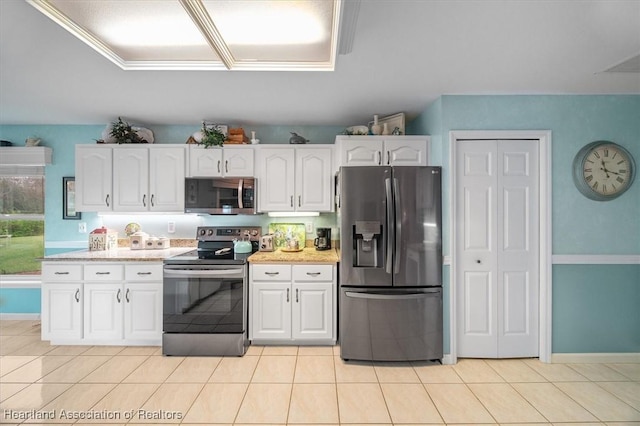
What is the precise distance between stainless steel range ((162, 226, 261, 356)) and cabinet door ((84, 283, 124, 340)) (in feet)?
1.76

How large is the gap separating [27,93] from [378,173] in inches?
130

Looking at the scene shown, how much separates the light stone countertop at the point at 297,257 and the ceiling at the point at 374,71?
1537 millimetres

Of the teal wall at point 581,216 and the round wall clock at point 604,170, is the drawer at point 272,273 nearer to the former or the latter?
the teal wall at point 581,216

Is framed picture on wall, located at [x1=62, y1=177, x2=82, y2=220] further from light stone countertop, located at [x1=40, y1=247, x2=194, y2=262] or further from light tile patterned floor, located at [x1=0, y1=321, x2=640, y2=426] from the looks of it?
light tile patterned floor, located at [x1=0, y1=321, x2=640, y2=426]

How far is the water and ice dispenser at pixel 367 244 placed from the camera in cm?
276

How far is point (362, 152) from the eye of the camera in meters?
3.18

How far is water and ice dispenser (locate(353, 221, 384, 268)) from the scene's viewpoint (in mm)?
2762

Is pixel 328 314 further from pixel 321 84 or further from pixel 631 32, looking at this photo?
pixel 631 32

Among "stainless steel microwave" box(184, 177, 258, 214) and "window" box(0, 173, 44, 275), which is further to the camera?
"window" box(0, 173, 44, 275)

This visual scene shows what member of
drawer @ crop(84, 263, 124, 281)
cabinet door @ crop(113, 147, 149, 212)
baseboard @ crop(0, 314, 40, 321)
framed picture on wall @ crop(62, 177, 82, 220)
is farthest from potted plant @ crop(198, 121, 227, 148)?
baseboard @ crop(0, 314, 40, 321)

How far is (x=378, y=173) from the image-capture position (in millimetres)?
2777

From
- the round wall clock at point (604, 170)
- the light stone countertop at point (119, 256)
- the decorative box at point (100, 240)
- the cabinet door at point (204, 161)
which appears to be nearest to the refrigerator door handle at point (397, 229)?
the round wall clock at point (604, 170)

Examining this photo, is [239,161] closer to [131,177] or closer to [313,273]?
[131,177]

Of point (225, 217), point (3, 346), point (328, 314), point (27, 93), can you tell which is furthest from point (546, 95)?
point (3, 346)
